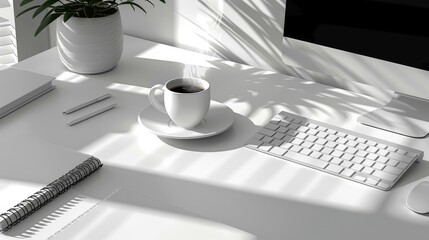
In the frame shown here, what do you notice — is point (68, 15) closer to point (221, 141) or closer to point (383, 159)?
point (221, 141)

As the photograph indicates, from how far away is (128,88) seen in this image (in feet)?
4.55

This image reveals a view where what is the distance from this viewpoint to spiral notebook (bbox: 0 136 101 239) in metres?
0.89

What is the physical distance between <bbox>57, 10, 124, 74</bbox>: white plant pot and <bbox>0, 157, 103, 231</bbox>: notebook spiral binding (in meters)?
0.44

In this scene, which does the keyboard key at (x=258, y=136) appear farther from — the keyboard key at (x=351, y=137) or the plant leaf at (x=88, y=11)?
the plant leaf at (x=88, y=11)

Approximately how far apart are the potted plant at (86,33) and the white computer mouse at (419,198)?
2.61 feet

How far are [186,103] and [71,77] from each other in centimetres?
43

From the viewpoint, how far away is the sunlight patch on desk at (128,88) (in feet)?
4.50

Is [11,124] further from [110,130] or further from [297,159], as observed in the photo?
[297,159]

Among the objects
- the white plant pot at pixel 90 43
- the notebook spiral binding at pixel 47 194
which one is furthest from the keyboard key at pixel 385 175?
the white plant pot at pixel 90 43

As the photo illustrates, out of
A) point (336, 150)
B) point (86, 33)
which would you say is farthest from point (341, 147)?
point (86, 33)

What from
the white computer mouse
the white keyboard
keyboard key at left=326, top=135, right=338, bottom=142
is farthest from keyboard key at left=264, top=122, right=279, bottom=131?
the white computer mouse

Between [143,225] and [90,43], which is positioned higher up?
[90,43]

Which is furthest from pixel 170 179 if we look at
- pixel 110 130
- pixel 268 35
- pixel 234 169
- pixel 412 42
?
pixel 268 35

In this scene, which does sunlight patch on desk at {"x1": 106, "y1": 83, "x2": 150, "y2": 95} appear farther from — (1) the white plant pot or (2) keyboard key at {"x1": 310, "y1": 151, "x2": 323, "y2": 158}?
(2) keyboard key at {"x1": 310, "y1": 151, "x2": 323, "y2": 158}
